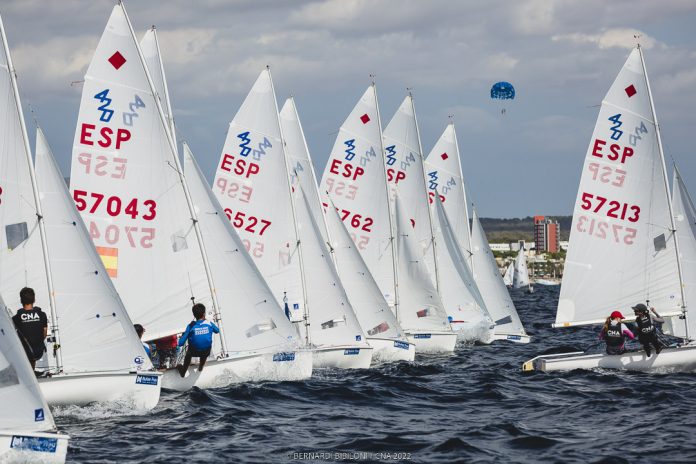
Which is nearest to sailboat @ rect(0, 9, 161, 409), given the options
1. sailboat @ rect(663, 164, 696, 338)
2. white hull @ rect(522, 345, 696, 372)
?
white hull @ rect(522, 345, 696, 372)

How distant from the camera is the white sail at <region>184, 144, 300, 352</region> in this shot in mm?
21750

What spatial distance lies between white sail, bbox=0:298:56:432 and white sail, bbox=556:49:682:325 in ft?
53.3

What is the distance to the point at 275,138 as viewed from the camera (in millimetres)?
26250

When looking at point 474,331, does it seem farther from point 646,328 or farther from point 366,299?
point 646,328

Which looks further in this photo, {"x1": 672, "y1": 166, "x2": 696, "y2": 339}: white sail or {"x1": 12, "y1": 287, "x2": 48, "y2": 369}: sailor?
{"x1": 672, "y1": 166, "x2": 696, "y2": 339}: white sail

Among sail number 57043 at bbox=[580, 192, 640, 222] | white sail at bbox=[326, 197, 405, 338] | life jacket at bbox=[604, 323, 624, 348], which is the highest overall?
sail number 57043 at bbox=[580, 192, 640, 222]

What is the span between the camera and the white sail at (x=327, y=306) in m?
25.3

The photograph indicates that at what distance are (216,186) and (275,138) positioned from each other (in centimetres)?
192

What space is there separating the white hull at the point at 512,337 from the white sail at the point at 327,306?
10.6 m

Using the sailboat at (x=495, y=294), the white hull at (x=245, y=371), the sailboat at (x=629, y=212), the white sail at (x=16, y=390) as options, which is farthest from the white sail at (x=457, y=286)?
the white sail at (x=16, y=390)

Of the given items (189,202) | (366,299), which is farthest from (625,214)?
(189,202)

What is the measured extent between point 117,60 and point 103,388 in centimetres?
755

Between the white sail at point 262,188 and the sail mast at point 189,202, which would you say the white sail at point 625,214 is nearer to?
the white sail at point 262,188

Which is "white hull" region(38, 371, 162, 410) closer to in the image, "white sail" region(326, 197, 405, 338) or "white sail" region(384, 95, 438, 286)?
"white sail" region(326, 197, 405, 338)
